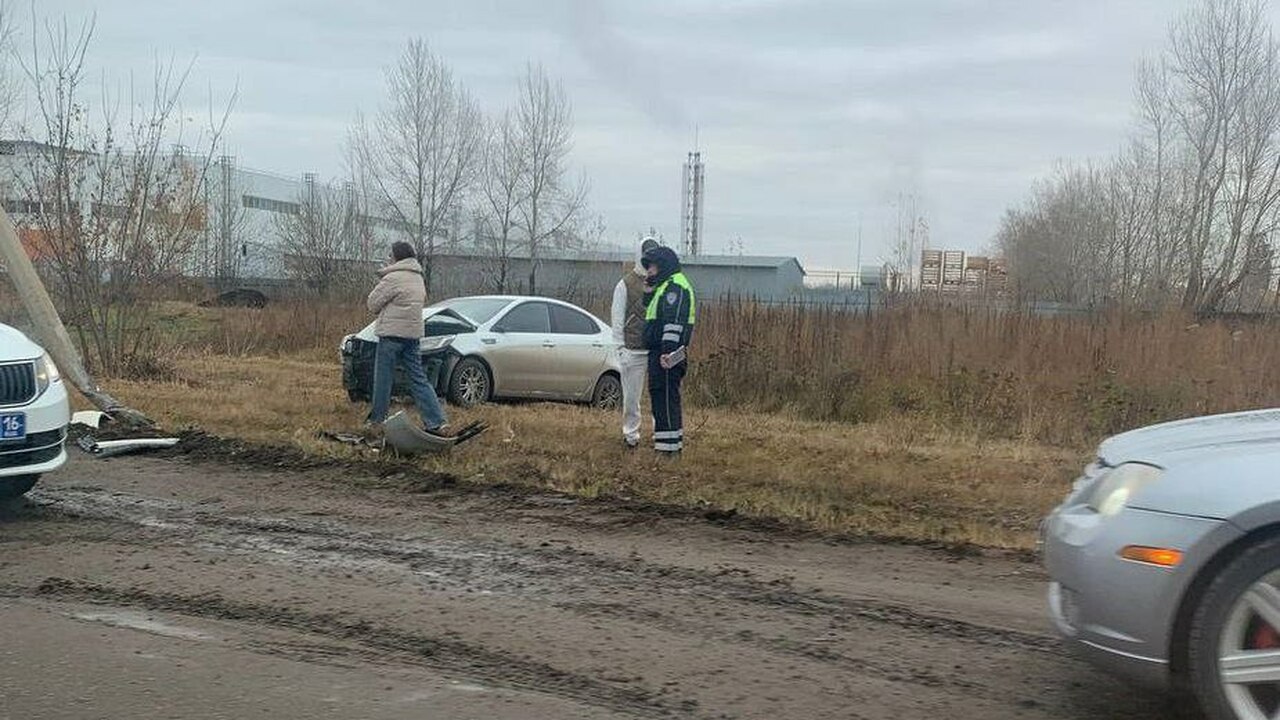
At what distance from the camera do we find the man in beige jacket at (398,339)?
9.98m

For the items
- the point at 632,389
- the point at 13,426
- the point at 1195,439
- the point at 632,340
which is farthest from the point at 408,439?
the point at 1195,439

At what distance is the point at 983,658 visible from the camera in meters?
4.57

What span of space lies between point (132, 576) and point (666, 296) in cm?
484

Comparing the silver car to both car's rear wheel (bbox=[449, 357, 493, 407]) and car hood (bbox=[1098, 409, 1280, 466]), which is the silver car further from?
car's rear wheel (bbox=[449, 357, 493, 407])

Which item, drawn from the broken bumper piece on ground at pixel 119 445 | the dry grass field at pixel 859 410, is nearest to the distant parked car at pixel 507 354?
the dry grass field at pixel 859 410

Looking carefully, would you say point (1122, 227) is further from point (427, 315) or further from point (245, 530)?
point (245, 530)

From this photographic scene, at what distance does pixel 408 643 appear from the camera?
15.2ft

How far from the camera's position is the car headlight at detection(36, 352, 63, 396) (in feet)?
22.4

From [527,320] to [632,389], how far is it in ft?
13.8

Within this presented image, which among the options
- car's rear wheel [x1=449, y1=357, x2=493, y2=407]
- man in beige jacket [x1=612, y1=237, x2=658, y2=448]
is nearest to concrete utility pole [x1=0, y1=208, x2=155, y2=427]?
car's rear wheel [x1=449, y1=357, x2=493, y2=407]

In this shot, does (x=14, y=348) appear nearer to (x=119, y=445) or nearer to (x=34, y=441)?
(x=34, y=441)

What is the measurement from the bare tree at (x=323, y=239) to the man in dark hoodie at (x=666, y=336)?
2111 centimetres

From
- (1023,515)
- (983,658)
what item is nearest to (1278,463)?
(983,658)

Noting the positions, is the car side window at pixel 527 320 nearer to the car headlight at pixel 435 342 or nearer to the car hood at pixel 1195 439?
the car headlight at pixel 435 342
